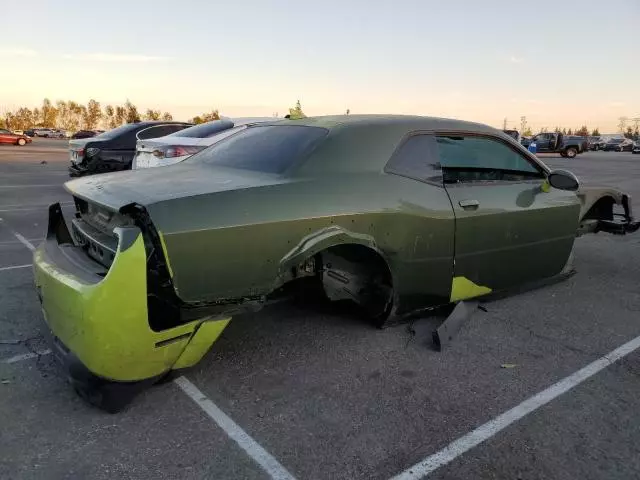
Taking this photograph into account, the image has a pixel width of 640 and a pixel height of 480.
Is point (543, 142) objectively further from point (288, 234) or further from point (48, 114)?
point (48, 114)

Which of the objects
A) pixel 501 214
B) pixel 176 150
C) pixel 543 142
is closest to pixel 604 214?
pixel 501 214

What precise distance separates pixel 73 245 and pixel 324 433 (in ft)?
6.26

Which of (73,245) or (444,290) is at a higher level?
(73,245)

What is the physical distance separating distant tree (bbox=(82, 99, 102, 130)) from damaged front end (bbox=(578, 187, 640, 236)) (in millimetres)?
95722

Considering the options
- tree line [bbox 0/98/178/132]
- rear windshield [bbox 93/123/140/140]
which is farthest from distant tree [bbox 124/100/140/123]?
rear windshield [bbox 93/123/140/140]

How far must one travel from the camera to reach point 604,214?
204 inches

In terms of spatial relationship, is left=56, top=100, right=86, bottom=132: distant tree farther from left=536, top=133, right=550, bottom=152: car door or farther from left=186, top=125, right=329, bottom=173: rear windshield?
left=186, top=125, right=329, bottom=173: rear windshield

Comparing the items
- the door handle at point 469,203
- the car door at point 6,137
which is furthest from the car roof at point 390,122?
the car door at point 6,137

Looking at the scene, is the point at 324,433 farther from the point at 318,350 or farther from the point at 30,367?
the point at 30,367

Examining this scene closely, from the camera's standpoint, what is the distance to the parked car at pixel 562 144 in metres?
33.1

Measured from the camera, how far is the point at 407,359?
3168 mm

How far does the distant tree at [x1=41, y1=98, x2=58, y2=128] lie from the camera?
292 ft

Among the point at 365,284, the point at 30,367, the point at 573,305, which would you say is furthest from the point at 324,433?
the point at 573,305

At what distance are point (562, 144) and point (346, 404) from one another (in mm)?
34819
